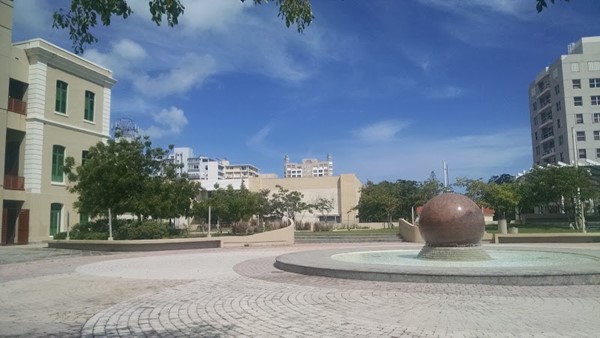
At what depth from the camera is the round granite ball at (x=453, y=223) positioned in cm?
1436

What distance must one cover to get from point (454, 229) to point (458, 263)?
3.58 ft

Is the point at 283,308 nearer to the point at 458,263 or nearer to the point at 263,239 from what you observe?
the point at 458,263

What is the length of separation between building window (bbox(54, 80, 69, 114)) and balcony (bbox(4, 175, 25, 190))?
5656mm

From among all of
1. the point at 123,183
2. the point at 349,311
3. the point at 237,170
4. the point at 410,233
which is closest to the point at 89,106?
the point at 123,183

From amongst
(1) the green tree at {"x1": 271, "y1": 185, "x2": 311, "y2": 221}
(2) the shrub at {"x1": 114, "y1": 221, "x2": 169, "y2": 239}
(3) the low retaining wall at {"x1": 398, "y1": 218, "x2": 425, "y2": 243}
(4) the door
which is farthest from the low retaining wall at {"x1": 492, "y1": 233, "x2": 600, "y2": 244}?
(1) the green tree at {"x1": 271, "y1": 185, "x2": 311, "y2": 221}

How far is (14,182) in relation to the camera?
30906 mm

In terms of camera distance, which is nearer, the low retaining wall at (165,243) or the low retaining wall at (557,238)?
the low retaining wall at (165,243)

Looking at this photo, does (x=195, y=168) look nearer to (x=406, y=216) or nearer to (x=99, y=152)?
(x=406, y=216)

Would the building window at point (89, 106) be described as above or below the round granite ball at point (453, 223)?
above

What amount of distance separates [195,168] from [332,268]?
166198 mm

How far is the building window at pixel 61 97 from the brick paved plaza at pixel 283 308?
2430 cm

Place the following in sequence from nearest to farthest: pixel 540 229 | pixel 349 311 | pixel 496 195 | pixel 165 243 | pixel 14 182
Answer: pixel 349 311 → pixel 165 243 → pixel 14 182 → pixel 540 229 → pixel 496 195

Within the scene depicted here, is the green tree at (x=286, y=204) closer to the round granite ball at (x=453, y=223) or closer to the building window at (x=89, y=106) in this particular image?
the building window at (x=89, y=106)

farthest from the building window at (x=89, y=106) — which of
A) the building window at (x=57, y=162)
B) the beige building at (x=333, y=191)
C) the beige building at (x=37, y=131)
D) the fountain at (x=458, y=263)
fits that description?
the beige building at (x=333, y=191)
